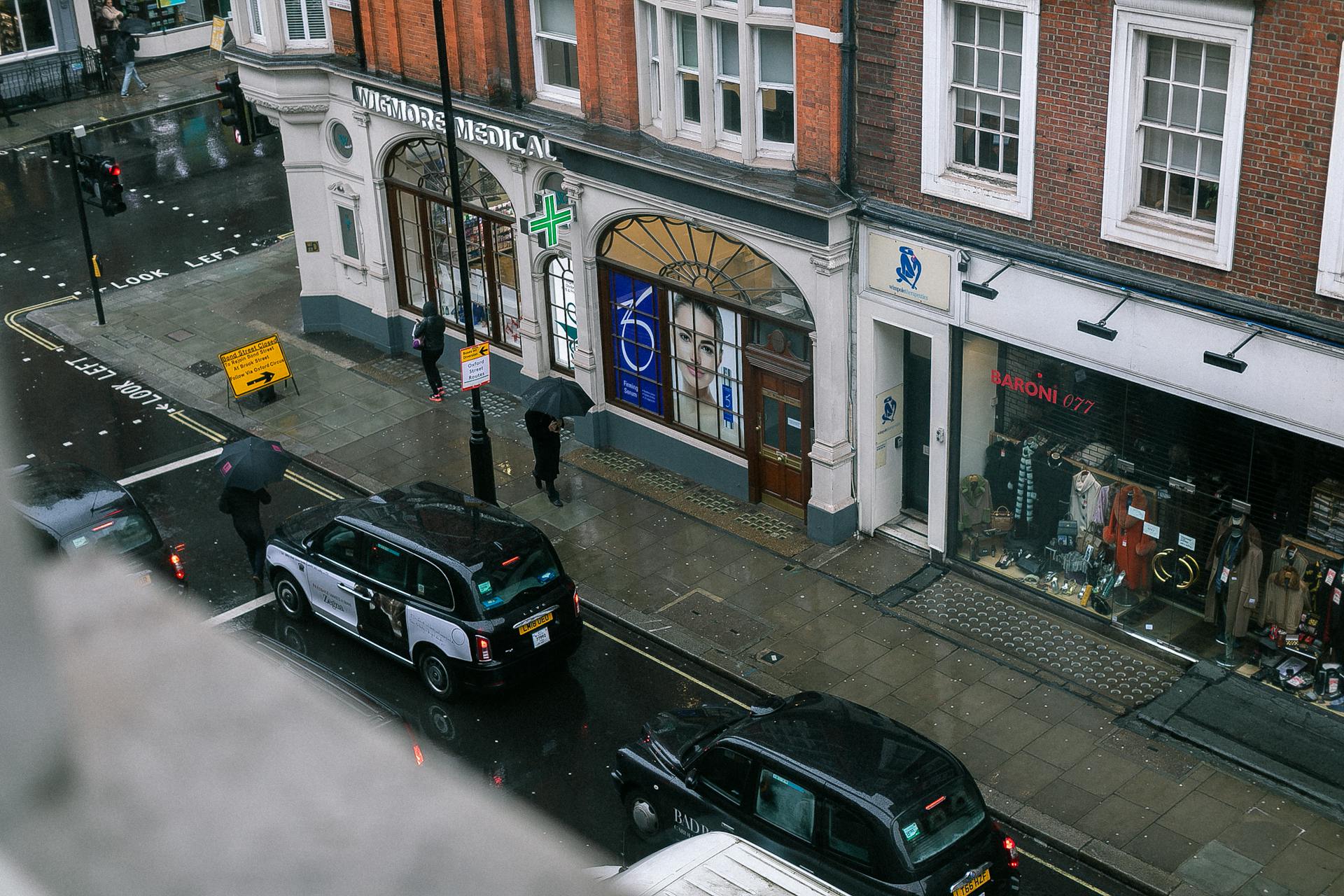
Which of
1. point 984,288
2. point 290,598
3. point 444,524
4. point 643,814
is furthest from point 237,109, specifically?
point 643,814

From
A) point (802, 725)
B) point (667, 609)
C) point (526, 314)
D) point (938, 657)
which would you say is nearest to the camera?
point (802, 725)

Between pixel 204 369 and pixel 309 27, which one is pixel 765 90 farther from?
pixel 204 369

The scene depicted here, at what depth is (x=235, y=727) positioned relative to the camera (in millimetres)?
1087

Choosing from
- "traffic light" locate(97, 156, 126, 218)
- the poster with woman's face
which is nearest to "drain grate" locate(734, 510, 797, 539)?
the poster with woman's face

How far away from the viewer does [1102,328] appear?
52.7 ft

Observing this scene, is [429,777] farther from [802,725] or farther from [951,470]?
[951,470]

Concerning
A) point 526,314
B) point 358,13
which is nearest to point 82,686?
point 526,314

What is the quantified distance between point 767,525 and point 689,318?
3.17m

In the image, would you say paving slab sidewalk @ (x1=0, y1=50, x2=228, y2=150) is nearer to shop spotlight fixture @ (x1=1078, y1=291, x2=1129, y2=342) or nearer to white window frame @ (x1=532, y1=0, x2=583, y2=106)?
white window frame @ (x1=532, y1=0, x2=583, y2=106)

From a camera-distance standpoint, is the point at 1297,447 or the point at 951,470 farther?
the point at 951,470

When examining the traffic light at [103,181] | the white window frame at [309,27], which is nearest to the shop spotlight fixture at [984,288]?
the white window frame at [309,27]

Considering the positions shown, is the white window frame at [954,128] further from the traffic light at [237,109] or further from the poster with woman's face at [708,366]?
the traffic light at [237,109]

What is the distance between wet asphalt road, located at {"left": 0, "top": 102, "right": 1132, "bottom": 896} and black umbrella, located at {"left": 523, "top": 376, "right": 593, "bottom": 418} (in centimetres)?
339

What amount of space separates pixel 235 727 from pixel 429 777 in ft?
0.50
